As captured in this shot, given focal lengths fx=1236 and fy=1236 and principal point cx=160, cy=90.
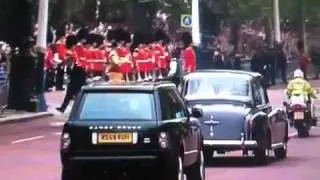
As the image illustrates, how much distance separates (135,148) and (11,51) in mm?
22179

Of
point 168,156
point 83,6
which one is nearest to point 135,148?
point 168,156

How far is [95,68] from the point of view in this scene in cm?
4025

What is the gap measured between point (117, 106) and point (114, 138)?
0.50 m

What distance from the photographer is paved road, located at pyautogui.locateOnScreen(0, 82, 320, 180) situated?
20.0 m

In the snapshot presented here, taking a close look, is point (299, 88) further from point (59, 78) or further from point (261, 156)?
point (59, 78)

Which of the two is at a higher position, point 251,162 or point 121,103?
point 121,103

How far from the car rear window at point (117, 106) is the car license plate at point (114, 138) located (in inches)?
10.6

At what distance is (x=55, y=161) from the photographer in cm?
2255

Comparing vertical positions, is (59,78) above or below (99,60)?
below

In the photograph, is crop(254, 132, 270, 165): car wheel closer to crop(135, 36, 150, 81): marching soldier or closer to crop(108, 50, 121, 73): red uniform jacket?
crop(108, 50, 121, 73): red uniform jacket

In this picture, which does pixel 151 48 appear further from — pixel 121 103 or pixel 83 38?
pixel 121 103

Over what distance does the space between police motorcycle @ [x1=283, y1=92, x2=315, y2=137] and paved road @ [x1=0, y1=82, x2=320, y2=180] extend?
0.35m

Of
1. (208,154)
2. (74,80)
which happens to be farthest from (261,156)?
(74,80)

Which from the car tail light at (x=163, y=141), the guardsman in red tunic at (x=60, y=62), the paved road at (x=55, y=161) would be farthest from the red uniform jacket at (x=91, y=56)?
the car tail light at (x=163, y=141)
